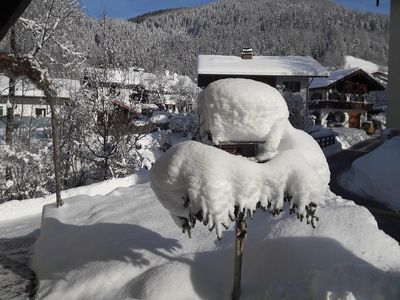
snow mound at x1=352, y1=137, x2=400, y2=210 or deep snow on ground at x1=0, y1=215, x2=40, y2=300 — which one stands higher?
snow mound at x1=352, y1=137, x2=400, y2=210

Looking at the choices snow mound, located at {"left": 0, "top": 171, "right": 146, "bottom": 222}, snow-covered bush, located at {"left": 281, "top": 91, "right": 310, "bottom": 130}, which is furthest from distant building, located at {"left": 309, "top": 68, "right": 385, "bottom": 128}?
snow mound, located at {"left": 0, "top": 171, "right": 146, "bottom": 222}

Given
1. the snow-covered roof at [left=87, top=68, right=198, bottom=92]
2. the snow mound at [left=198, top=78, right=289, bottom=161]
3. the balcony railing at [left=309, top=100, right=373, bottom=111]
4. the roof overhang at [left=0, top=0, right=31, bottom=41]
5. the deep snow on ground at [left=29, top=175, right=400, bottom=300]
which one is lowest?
the deep snow on ground at [left=29, top=175, right=400, bottom=300]

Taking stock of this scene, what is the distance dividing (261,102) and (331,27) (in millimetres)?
106791

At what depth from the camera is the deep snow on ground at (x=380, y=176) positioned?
12602 mm

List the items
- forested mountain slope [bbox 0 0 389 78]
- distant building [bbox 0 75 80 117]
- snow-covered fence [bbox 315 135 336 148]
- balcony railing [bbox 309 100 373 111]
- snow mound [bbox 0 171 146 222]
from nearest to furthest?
1. snow mound [bbox 0 171 146 222]
2. distant building [bbox 0 75 80 117]
3. snow-covered fence [bbox 315 135 336 148]
4. balcony railing [bbox 309 100 373 111]
5. forested mountain slope [bbox 0 0 389 78]

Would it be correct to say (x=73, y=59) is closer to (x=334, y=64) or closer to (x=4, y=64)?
(x=4, y=64)

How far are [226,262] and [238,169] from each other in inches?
74.7

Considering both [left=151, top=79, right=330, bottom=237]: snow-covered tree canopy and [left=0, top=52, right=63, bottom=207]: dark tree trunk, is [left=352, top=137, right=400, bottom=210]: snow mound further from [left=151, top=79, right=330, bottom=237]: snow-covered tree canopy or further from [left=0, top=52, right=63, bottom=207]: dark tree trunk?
[left=0, top=52, right=63, bottom=207]: dark tree trunk

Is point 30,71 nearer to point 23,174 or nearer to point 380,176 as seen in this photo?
point 23,174

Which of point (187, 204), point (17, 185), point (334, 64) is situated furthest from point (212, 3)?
point (187, 204)

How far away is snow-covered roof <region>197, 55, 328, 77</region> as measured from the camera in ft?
97.2

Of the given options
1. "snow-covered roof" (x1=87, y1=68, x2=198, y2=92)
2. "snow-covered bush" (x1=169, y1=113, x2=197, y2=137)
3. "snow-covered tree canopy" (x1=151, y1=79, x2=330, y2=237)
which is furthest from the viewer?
"snow-covered bush" (x1=169, y1=113, x2=197, y2=137)

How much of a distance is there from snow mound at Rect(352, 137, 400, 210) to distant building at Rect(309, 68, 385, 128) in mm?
23501

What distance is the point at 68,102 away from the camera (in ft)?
54.3
